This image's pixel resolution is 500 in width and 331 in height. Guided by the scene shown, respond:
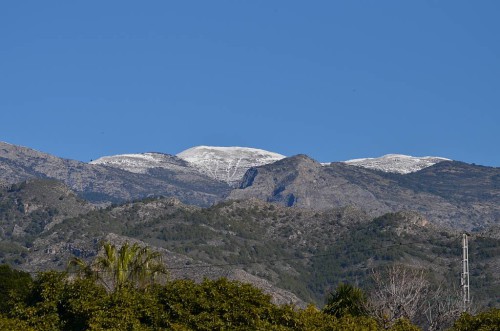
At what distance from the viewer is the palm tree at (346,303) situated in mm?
89750

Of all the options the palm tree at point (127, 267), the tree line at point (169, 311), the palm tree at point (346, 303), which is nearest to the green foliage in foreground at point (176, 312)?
the tree line at point (169, 311)

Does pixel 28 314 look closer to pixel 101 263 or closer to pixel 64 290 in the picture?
pixel 64 290

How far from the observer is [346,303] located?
91.4m

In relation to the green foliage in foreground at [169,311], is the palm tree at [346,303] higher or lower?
higher

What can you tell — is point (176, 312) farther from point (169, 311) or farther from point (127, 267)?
point (127, 267)

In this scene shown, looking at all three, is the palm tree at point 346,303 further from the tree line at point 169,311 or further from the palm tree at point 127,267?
the palm tree at point 127,267

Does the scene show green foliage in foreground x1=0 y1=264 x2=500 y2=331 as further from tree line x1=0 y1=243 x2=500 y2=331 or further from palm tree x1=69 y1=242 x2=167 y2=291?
palm tree x1=69 y1=242 x2=167 y2=291

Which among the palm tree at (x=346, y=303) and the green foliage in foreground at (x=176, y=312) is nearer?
the green foliage in foreground at (x=176, y=312)

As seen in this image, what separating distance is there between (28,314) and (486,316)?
26.8 metres

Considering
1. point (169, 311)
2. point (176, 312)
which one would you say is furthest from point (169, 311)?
point (176, 312)

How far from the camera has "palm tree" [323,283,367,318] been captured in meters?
89.8

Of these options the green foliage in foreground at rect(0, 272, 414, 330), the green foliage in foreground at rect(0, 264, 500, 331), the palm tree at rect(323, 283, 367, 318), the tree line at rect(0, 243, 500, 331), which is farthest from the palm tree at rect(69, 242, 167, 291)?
the palm tree at rect(323, 283, 367, 318)

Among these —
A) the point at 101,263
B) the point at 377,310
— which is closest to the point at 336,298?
the point at 377,310

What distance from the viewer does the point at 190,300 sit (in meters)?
72.6
